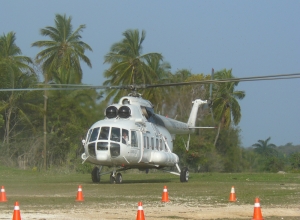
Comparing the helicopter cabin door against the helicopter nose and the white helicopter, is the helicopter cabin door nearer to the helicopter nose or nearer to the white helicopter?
the white helicopter

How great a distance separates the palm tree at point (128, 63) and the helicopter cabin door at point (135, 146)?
28.0 m

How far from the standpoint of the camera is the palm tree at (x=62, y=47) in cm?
5838

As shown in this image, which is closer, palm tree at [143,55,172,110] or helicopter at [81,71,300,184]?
helicopter at [81,71,300,184]

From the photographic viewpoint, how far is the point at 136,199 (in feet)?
56.9

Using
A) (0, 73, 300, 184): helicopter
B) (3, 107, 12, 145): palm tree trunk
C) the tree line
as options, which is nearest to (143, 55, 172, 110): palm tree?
the tree line

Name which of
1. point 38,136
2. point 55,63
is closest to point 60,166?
point 38,136

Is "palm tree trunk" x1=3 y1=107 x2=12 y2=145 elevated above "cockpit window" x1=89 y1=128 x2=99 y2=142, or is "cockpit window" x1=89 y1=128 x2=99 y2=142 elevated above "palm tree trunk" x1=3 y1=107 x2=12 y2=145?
"palm tree trunk" x1=3 y1=107 x2=12 y2=145

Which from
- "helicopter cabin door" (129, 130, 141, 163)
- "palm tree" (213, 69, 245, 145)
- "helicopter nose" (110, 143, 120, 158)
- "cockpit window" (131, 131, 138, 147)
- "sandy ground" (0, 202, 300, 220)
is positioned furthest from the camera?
"palm tree" (213, 69, 245, 145)

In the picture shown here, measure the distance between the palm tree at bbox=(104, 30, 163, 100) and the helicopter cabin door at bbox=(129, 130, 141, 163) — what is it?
2804 centimetres

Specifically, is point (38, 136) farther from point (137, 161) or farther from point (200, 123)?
point (137, 161)

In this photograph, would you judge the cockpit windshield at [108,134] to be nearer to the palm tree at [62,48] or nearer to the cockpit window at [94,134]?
the cockpit window at [94,134]

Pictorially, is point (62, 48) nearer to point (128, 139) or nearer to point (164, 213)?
point (128, 139)

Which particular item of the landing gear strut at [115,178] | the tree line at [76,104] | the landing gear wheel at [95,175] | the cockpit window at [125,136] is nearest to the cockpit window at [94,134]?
the cockpit window at [125,136]

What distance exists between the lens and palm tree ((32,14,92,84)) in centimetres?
5838
